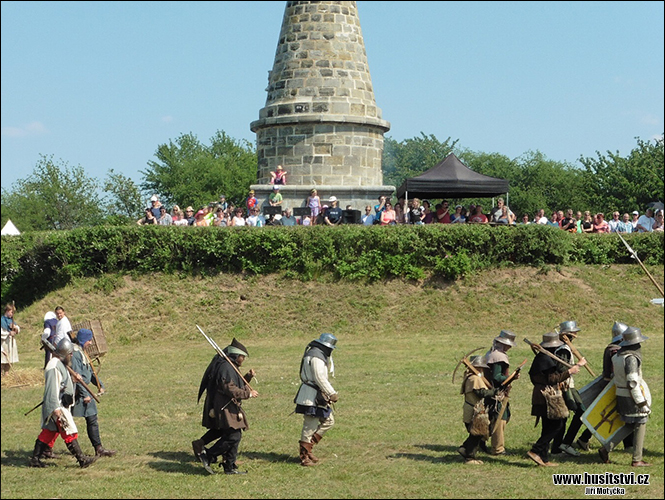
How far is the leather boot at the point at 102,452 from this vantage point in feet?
42.0

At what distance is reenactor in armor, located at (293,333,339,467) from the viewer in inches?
475

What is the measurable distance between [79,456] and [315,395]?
10.2 ft

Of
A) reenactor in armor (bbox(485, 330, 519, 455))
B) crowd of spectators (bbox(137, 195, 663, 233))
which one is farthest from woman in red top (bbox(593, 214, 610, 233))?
reenactor in armor (bbox(485, 330, 519, 455))

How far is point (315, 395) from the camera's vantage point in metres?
12.1

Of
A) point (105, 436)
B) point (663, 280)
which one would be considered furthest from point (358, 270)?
point (105, 436)

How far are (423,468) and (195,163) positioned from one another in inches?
2304

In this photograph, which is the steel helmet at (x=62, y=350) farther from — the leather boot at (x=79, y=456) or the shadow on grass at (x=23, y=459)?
the shadow on grass at (x=23, y=459)

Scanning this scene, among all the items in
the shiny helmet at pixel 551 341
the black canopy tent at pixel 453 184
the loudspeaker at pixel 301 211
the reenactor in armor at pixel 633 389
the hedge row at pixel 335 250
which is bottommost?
the reenactor in armor at pixel 633 389

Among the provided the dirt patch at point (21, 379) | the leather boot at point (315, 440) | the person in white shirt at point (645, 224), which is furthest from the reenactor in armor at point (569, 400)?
the person in white shirt at point (645, 224)

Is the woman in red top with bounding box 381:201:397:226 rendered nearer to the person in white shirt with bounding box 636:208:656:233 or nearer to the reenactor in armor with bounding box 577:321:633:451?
the person in white shirt with bounding box 636:208:656:233

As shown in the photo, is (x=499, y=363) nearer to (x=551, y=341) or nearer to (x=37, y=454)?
(x=551, y=341)

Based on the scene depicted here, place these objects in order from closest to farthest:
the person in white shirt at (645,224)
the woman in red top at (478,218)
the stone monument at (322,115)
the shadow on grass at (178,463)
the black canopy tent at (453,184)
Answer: the shadow on grass at (178,463), the black canopy tent at (453,184), the woman in red top at (478,218), the person in white shirt at (645,224), the stone monument at (322,115)

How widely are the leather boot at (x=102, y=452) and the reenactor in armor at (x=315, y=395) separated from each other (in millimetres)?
2693

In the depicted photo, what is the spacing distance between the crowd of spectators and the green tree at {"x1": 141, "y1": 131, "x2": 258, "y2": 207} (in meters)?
36.4
